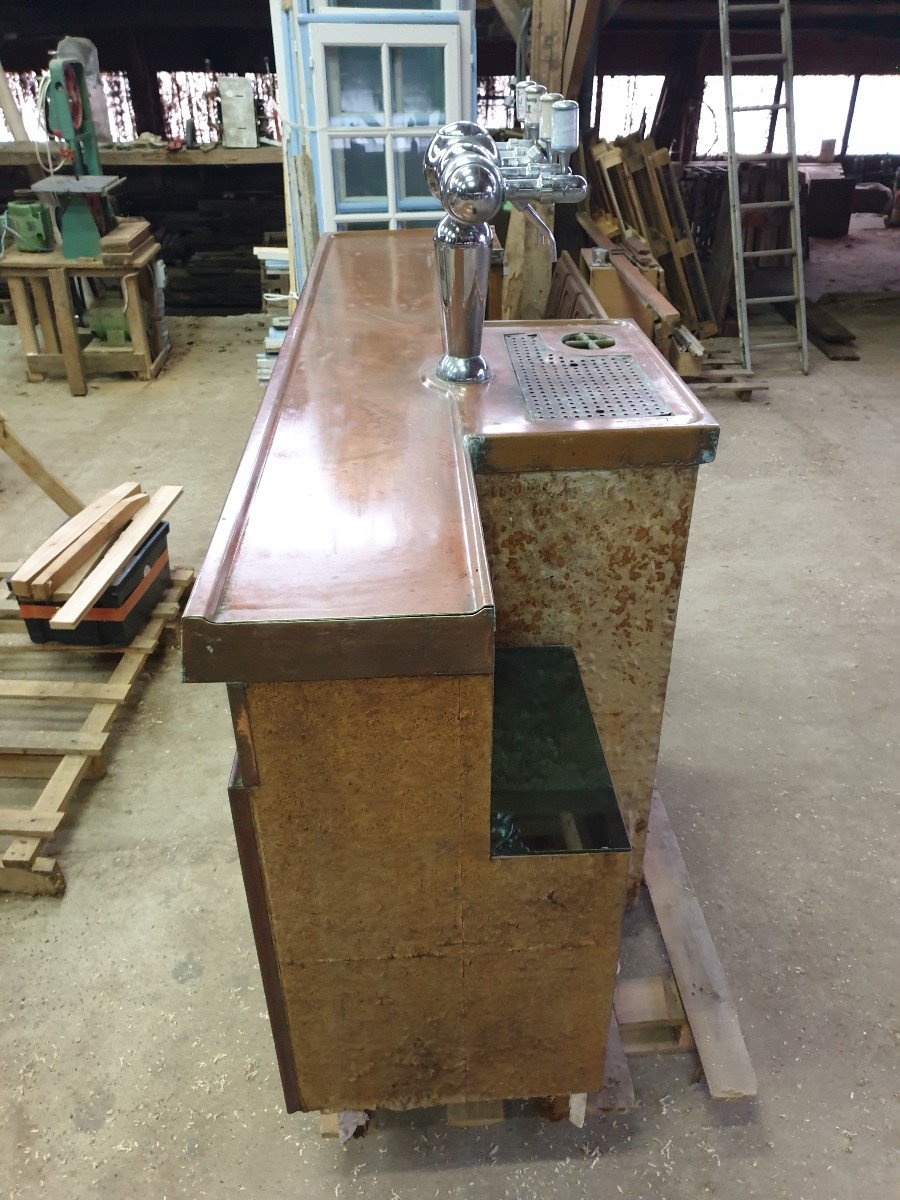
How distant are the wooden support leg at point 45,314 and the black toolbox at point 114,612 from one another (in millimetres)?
2771

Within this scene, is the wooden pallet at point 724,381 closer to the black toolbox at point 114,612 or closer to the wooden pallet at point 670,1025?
the black toolbox at point 114,612

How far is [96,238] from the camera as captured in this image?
4.84 metres

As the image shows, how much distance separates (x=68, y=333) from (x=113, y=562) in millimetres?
2665

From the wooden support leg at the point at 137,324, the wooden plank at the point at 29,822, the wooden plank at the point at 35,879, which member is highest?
the wooden support leg at the point at 137,324

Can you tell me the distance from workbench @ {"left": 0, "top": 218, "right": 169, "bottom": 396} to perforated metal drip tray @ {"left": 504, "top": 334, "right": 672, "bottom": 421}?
3.71 metres

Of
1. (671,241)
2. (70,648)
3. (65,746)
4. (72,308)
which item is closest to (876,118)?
(671,241)

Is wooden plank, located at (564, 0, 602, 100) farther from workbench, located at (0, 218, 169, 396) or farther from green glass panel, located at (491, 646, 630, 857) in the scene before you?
green glass panel, located at (491, 646, 630, 857)

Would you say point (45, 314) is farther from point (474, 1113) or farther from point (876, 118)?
point (876, 118)

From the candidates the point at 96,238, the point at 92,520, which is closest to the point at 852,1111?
the point at 92,520

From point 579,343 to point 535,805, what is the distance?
3.39ft

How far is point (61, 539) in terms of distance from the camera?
2.90 meters

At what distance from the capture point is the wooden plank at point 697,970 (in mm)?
1691

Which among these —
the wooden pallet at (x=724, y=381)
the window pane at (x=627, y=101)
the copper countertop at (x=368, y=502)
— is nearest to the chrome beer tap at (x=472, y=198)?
the copper countertop at (x=368, y=502)

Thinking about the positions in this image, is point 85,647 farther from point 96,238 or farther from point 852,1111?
point 96,238
